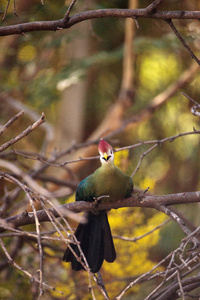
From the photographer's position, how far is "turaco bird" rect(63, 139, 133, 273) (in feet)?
8.58

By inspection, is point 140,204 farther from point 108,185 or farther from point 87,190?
point 87,190

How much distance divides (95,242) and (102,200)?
386mm

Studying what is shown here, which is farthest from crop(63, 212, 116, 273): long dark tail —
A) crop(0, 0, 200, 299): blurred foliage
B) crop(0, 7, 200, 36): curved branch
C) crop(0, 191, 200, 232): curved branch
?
crop(0, 7, 200, 36): curved branch

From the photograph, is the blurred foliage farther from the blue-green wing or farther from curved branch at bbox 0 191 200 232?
curved branch at bbox 0 191 200 232

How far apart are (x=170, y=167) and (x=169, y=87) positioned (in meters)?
0.95

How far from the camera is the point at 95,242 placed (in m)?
2.83

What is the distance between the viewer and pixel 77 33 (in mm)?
4965

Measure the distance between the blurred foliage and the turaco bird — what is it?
0.80m

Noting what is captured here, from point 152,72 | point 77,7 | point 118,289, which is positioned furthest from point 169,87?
point 118,289

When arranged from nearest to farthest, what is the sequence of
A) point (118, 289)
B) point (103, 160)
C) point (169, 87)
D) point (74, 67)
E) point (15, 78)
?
point (103, 160) < point (118, 289) < point (74, 67) < point (169, 87) < point (15, 78)

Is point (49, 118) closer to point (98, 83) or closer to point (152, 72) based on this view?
point (98, 83)

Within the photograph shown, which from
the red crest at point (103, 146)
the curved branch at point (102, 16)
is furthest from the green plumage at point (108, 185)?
the curved branch at point (102, 16)

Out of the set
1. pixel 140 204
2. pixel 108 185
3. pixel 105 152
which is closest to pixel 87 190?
pixel 108 185

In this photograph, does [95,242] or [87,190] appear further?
[95,242]
